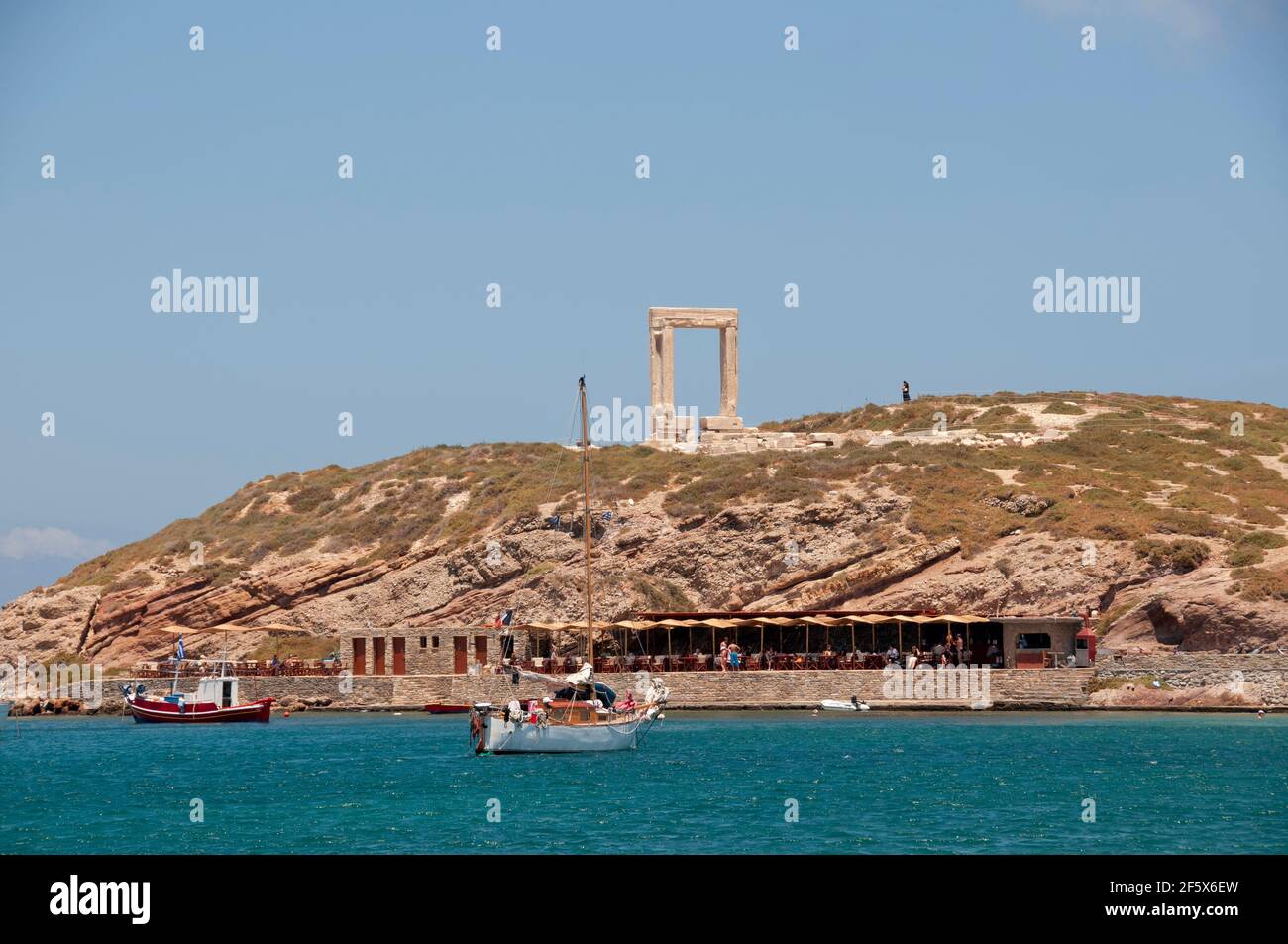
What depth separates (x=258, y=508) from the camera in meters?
98.8

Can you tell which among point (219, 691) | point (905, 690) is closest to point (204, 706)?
point (219, 691)

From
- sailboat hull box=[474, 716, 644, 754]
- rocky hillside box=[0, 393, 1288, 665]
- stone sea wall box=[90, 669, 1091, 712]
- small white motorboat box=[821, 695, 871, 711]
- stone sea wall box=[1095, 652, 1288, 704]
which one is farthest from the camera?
rocky hillside box=[0, 393, 1288, 665]

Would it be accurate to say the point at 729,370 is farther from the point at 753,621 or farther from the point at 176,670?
the point at 176,670

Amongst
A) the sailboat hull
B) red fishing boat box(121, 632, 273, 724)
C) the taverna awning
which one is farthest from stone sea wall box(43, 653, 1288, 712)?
the sailboat hull

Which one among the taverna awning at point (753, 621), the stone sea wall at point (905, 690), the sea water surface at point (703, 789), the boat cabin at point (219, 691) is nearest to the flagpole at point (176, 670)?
the boat cabin at point (219, 691)

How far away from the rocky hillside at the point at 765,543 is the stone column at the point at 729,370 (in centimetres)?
704

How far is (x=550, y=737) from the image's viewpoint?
49.2 metres

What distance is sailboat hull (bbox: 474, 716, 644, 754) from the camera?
159ft

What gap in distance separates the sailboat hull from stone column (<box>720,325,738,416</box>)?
162 ft

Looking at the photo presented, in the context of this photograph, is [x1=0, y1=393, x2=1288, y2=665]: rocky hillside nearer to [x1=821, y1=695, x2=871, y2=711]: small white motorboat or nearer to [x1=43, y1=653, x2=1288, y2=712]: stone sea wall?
[x1=43, y1=653, x2=1288, y2=712]: stone sea wall

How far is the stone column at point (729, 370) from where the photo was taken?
9700cm
